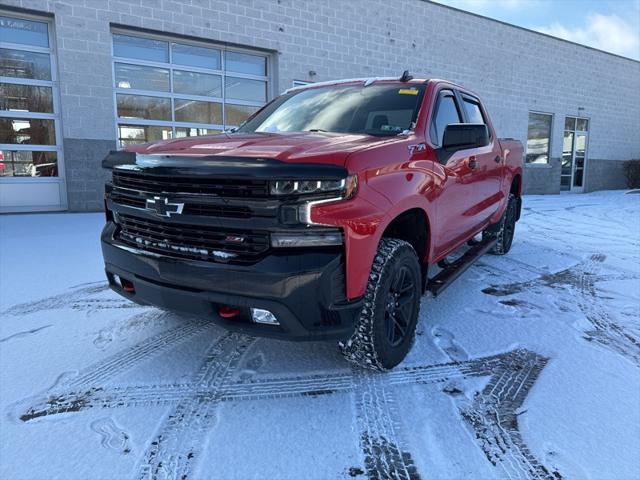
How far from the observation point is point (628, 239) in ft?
23.0

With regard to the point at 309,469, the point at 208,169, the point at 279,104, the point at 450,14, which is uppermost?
the point at 450,14

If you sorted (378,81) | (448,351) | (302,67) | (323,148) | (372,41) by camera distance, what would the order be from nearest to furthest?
(323,148) → (448,351) → (378,81) → (302,67) → (372,41)

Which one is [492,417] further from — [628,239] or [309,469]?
[628,239]

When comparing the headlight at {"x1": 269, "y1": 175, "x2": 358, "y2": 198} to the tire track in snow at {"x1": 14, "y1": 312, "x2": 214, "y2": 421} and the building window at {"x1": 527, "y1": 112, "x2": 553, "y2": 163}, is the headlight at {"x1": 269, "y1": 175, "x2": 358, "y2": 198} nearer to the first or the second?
the tire track in snow at {"x1": 14, "y1": 312, "x2": 214, "y2": 421}

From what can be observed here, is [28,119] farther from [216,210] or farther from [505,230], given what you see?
[505,230]

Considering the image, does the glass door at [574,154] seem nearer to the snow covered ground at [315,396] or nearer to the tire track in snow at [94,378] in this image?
the snow covered ground at [315,396]

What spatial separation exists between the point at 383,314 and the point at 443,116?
6.21ft

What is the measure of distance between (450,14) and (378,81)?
11.8 meters

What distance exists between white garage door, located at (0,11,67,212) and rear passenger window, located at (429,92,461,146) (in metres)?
7.95

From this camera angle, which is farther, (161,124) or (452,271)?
(161,124)

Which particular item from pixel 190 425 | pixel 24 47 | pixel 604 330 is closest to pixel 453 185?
pixel 604 330

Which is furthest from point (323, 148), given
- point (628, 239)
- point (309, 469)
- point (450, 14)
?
point (450, 14)

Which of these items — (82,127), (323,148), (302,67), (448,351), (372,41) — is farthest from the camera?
(372,41)

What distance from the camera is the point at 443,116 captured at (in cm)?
358
